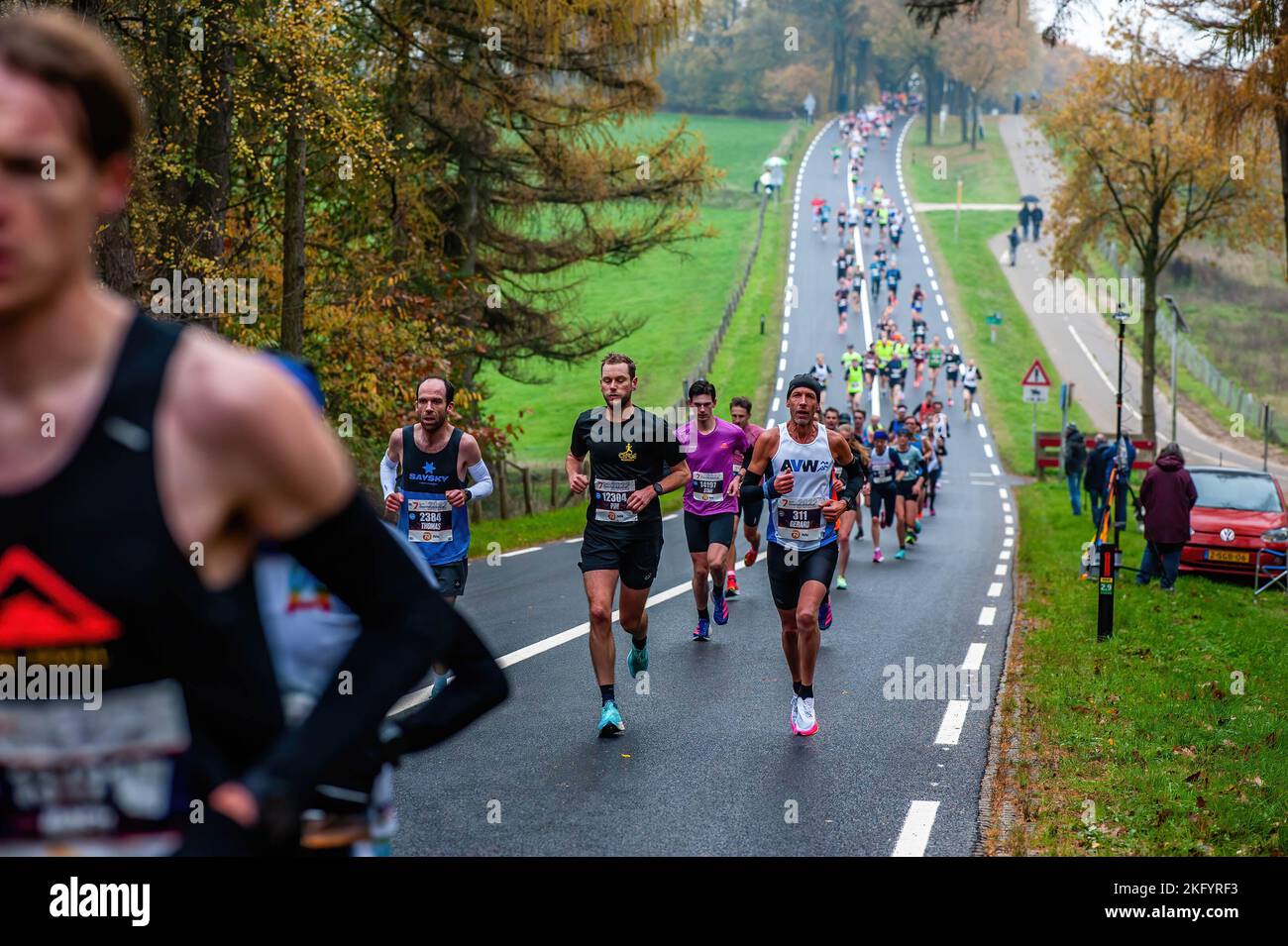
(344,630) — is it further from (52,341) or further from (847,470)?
(847,470)

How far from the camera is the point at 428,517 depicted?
11.1m

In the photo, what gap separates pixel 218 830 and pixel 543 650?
10798 mm

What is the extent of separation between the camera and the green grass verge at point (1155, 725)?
25.2 ft

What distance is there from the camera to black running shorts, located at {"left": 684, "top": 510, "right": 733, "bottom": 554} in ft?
47.4

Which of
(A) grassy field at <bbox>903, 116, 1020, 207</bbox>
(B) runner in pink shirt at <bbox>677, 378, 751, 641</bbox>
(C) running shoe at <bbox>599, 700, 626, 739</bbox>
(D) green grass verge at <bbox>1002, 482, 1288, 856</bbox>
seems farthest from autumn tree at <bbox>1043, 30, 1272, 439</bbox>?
(A) grassy field at <bbox>903, 116, 1020, 207</bbox>

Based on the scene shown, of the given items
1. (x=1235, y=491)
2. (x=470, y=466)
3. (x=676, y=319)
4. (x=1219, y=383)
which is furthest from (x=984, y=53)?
(x=470, y=466)

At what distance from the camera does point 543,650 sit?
12.9 metres

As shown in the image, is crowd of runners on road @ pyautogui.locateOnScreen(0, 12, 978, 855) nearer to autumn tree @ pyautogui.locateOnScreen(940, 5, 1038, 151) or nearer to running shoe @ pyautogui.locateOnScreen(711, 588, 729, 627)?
running shoe @ pyautogui.locateOnScreen(711, 588, 729, 627)

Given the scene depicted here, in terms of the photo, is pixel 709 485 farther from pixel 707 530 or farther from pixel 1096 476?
pixel 1096 476

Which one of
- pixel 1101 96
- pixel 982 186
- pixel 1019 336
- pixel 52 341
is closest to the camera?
pixel 52 341

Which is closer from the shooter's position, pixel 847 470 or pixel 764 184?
pixel 847 470

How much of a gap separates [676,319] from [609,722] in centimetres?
6984

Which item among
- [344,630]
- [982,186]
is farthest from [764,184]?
[344,630]

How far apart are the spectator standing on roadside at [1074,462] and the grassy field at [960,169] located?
6328 centimetres
